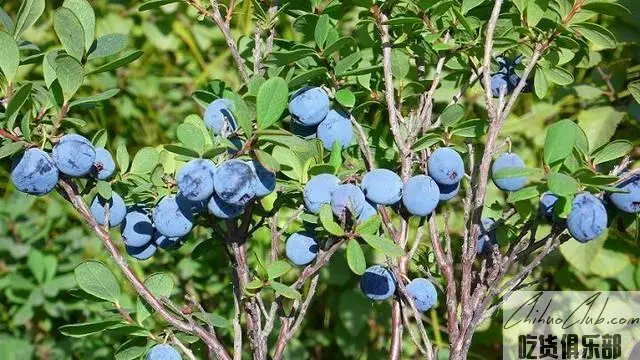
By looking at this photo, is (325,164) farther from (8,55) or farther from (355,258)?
(8,55)

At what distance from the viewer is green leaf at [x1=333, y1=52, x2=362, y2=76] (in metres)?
0.93

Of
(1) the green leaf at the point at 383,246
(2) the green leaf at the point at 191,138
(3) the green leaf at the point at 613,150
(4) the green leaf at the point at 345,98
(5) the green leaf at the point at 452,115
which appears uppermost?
(2) the green leaf at the point at 191,138

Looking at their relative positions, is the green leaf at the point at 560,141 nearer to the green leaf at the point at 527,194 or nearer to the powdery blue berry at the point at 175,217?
the green leaf at the point at 527,194

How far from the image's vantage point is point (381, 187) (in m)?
0.87

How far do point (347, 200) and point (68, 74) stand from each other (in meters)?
0.33

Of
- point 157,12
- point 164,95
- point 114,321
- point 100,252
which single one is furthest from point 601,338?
point 157,12

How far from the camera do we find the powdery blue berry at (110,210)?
941 mm

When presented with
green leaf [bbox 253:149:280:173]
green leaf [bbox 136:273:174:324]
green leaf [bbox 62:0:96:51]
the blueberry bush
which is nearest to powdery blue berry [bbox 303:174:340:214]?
the blueberry bush

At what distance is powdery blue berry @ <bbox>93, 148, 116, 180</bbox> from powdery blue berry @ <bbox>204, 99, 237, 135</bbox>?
4.9 inches

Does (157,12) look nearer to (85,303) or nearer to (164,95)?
(164,95)

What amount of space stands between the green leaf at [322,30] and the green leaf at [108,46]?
0.76 ft

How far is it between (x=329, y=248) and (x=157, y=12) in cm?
178

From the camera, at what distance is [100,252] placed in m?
2.07

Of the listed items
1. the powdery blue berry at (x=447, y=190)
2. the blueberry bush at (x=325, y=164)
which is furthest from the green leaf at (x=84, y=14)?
the powdery blue berry at (x=447, y=190)
